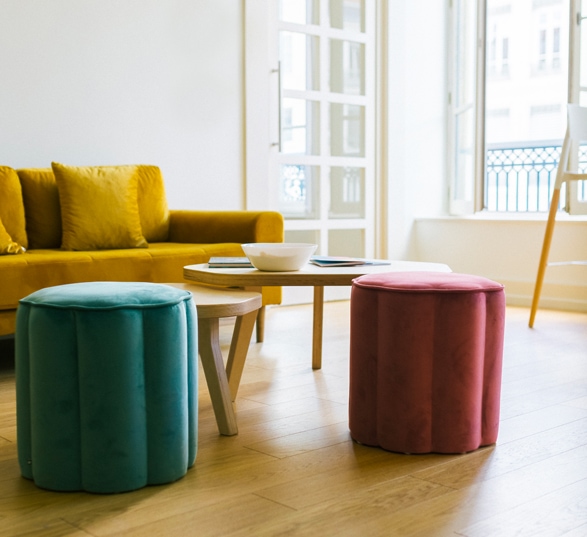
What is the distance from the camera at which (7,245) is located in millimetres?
3234

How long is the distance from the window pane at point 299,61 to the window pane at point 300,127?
4.1 inches

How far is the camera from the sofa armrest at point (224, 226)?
149 inches

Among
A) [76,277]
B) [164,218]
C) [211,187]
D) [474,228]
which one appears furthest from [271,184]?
[76,277]

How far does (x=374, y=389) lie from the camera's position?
6.76ft

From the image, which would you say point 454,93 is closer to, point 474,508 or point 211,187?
point 211,187

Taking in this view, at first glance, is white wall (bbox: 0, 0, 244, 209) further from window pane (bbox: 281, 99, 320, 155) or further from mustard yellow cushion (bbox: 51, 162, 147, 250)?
mustard yellow cushion (bbox: 51, 162, 147, 250)

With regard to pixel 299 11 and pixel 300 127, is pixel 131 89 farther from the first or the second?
pixel 299 11

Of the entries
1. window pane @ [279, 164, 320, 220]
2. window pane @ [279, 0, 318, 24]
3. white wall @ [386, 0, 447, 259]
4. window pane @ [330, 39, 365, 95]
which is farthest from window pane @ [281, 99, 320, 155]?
white wall @ [386, 0, 447, 259]

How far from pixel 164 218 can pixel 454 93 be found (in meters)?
2.60

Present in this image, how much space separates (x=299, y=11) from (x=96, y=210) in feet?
6.49

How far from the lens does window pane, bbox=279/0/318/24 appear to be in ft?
15.9

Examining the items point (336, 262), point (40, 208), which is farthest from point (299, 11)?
point (336, 262)

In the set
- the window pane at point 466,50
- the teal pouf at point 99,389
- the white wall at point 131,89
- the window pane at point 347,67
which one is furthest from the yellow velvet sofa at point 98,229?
the window pane at point 466,50

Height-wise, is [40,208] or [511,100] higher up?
[511,100]
